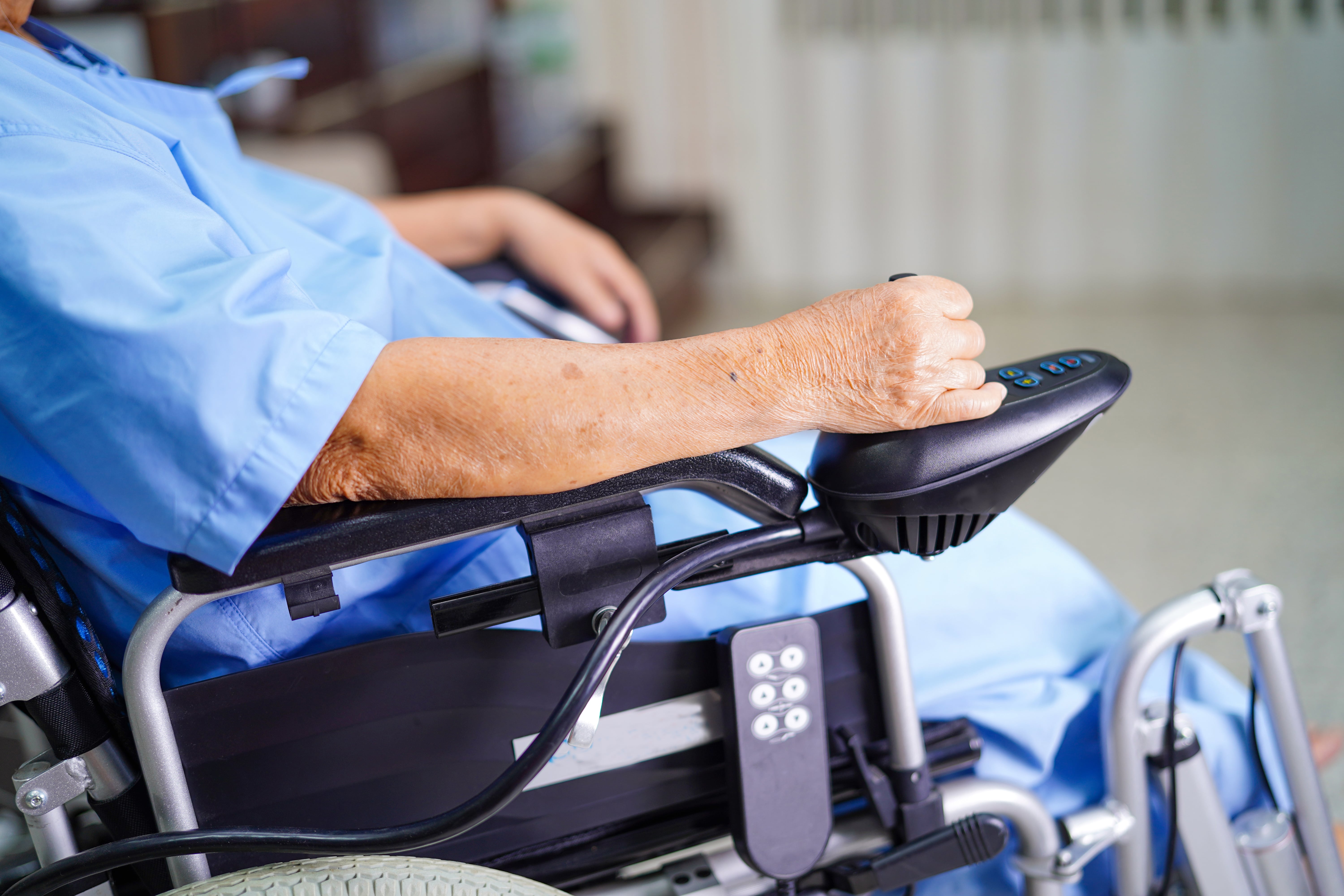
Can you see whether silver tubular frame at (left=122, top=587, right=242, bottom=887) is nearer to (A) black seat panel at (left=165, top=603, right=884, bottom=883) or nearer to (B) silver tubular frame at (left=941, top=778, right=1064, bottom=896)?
(A) black seat panel at (left=165, top=603, right=884, bottom=883)

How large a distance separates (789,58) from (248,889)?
3.04m

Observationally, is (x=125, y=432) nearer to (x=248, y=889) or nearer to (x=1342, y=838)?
(x=248, y=889)

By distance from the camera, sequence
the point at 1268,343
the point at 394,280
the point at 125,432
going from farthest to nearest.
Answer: the point at 1268,343
the point at 394,280
the point at 125,432

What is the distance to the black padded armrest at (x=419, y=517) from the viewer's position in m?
0.58

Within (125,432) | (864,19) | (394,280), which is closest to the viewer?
(125,432)

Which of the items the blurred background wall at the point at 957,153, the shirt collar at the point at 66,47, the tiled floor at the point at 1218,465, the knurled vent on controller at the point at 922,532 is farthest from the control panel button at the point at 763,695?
the blurred background wall at the point at 957,153

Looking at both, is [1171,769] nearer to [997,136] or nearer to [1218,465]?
[1218,465]

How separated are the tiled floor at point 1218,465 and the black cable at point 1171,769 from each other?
0.64 meters

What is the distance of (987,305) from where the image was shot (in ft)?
10.6

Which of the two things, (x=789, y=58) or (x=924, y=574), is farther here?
(x=789, y=58)

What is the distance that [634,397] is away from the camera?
2.07 feet

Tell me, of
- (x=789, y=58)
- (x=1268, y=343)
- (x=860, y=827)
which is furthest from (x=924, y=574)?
(x=789, y=58)

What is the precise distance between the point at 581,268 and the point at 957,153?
228 cm

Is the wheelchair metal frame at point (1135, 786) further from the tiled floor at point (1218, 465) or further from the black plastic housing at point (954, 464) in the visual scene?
the tiled floor at point (1218, 465)
